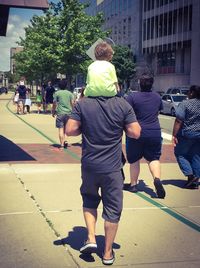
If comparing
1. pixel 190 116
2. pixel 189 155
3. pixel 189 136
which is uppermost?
pixel 190 116

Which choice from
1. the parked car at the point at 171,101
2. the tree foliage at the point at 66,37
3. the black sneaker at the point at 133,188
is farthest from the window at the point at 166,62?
the black sneaker at the point at 133,188

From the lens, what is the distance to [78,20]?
31.4 metres

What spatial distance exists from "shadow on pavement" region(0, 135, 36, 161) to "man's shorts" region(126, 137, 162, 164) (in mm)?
3746

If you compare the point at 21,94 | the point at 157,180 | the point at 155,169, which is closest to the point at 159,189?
the point at 157,180

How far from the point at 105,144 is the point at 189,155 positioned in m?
3.80

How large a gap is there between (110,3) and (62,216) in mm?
80953

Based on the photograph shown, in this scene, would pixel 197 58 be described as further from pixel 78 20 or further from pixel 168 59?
pixel 78 20

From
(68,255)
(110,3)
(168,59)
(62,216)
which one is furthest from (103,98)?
(110,3)

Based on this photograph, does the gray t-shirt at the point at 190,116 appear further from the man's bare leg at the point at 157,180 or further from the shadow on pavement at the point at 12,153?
the shadow on pavement at the point at 12,153

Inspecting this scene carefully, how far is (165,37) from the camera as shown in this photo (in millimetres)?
59344

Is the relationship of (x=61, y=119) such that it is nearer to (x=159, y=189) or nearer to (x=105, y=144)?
(x=159, y=189)

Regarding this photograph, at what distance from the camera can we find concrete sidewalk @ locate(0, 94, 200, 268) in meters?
4.47

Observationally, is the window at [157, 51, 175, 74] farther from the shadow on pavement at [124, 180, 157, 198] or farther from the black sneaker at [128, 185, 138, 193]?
the black sneaker at [128, 185, 138, 193]

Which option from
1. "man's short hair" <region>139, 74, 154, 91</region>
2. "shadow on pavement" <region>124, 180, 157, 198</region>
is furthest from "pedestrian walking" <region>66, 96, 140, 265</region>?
"shadow on pavement" <region>124, 180, 157, 198</region>
